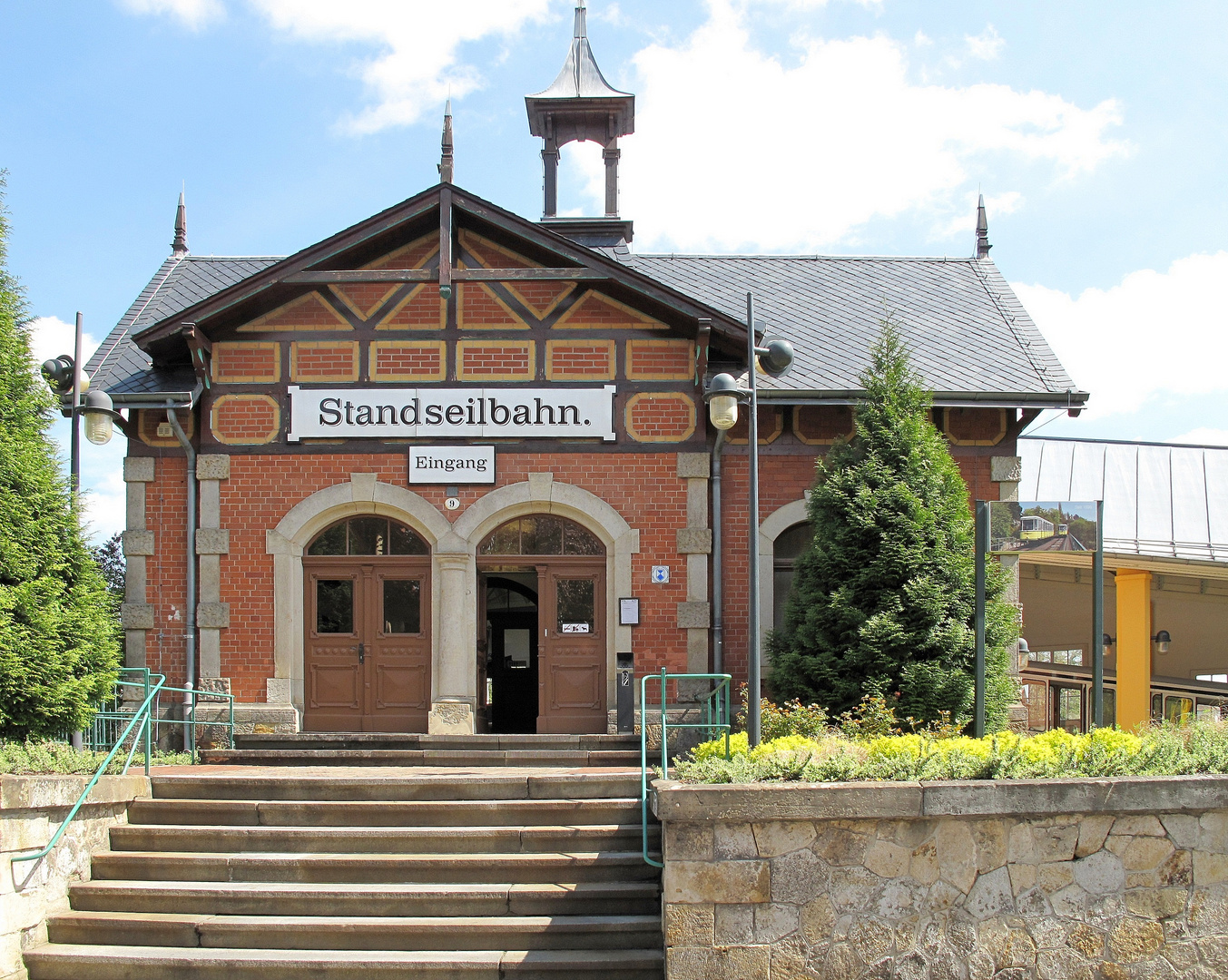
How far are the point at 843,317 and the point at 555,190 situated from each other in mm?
4734

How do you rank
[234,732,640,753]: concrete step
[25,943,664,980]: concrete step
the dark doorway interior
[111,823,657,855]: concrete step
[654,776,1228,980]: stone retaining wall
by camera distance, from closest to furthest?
[654,776,1228,980]: stone retaining wall < [25,943,664,980]: concrete step < [111,823,657,855]: concrete step < [234,732,640,753]: concrete step < the dark doorway interior

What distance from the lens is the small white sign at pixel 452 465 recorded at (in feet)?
40.4

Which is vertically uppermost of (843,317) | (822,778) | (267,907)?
(843,317)

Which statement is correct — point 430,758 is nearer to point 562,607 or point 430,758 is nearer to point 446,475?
point 562,607

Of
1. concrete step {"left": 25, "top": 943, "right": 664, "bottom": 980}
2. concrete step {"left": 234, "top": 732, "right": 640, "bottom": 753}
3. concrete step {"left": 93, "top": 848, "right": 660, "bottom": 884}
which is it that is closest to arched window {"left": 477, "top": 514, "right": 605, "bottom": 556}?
concrete step {"left": 234, "top": 732, "right": 640, "bottom": 753}

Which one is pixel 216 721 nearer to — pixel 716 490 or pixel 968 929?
pixel 716 490

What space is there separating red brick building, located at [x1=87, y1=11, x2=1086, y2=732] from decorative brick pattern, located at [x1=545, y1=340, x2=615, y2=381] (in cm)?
2

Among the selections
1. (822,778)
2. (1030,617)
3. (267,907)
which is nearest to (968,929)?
(822,778)

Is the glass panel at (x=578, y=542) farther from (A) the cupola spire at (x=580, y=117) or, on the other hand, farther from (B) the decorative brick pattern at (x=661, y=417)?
(A) the cupola spire at (x=580, y=117)

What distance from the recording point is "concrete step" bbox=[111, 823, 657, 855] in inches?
323

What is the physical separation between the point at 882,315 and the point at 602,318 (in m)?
4.11

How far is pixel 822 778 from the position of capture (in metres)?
7.13

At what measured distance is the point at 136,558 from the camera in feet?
40.8

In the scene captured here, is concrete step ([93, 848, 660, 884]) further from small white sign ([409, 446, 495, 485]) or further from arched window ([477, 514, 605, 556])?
small white sign ([409, 446, 495, 485])
